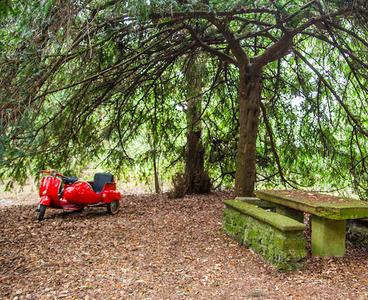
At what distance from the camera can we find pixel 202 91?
9.05m

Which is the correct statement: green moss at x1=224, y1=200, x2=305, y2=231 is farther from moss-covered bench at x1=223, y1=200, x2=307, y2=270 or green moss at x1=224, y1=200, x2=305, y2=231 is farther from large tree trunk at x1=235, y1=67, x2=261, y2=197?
large tree trunk at x1=235, y1=67, x2=261, y2=197

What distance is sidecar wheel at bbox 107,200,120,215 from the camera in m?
6.78

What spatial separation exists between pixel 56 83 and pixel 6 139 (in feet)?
8.44

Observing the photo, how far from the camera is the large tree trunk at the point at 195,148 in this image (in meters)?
8.62

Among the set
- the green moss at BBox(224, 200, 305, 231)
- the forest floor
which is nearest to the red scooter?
the forest floor

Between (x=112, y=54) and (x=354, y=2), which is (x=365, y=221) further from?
(x=112, y=54)

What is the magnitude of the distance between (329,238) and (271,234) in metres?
0.70

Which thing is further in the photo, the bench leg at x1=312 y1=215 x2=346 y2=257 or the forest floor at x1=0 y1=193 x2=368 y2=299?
the bench leg at x1=312 y1=215 x2=346 y2=257

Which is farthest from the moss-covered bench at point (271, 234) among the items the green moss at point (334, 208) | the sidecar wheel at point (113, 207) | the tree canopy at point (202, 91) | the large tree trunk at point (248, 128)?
the sidecar wheel at point (113, 207)

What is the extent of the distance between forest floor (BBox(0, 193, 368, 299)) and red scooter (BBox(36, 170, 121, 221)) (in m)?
0.23

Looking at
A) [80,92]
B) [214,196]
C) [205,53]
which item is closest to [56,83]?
[80,92]

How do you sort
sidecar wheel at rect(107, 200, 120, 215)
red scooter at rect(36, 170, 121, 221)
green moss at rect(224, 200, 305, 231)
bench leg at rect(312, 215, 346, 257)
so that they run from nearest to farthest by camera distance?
green moss at rect(224, 200, 305, 231) → bench leg at rect(312, 215, 346, 257) → red scooter at rect(36, 170, 121, 221) → sidecar wheel at rect(107, 200, 120, 215)

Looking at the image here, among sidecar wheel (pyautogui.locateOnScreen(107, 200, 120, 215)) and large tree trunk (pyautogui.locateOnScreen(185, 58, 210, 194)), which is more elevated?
large tree trunk (pyautogui.locateOnScreen(185, 58, 210, 194))

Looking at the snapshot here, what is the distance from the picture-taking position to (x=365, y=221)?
529 cm
